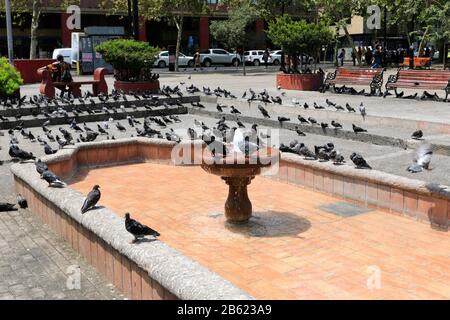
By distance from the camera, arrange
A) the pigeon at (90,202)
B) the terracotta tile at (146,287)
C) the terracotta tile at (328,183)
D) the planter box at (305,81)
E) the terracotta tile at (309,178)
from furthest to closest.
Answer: the planter box at (305,81), the terracotta tile at (309,178), the terracotta tile at (328,183), the pigeon at (90,202), the terracotta tile at (146,287)

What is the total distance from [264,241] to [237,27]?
110 ft

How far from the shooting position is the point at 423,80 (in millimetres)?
17531

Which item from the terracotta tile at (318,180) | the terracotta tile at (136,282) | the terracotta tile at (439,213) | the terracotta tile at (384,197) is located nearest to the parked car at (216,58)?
the terracotta tile at (318,180)

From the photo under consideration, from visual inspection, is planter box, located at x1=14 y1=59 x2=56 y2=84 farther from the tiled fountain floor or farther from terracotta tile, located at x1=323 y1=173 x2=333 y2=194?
terracotta tile, located at x1=323 y1=173 x2=333 y2=194

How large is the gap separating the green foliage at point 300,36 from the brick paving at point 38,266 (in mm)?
14859

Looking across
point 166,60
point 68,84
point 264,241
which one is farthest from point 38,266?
point 166,60

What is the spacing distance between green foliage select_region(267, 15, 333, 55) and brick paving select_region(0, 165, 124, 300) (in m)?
14.9

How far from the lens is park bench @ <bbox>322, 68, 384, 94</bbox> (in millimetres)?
18922

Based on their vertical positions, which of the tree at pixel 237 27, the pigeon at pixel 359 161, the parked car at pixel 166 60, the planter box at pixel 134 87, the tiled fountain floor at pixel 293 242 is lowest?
the tiled fountain floor at pixel 293 242

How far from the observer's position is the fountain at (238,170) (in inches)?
248

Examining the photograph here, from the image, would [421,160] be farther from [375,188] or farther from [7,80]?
[7,80]

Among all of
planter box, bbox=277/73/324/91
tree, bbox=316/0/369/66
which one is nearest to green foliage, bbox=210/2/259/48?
tree, bbox=316/0/369/66

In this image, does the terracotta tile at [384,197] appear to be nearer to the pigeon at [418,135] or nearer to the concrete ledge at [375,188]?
the concrete ledge at [375,188]
